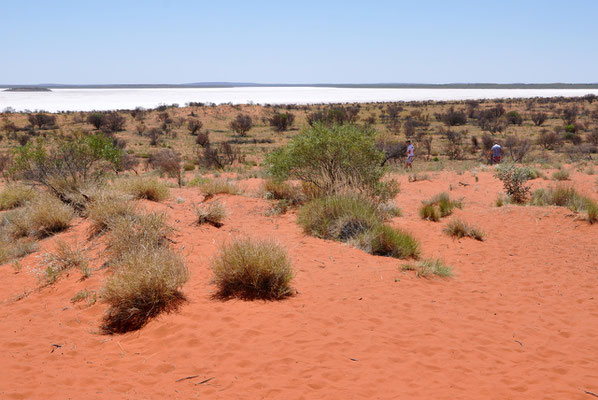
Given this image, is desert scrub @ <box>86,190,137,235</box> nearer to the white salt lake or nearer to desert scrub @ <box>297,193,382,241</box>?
desert scrub @ <box>297,193,382,241</box>

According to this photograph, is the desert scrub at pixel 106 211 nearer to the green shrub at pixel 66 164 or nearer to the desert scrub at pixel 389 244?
the green shrub at pixel 66 164

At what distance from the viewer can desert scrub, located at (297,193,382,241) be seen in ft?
28.8

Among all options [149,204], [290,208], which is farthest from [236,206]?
[149,204]

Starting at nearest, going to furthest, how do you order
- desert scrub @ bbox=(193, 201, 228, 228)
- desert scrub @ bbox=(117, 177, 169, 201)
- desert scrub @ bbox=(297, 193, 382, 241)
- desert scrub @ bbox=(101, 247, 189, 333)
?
desert scrub @ bbox=(101, 247, 189, 333)
desert scrub @ bbox=(297, 193, 382, 241)
desert scrub @ bbox=(193, 201, 228, 228)
desert scrub @ bbox=(117, 177, 169, 201)

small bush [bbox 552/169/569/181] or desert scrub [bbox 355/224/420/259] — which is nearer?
desert scrub [bbox 355/224/420/259]

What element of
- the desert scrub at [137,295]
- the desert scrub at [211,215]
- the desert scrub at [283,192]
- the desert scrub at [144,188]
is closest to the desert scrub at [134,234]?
the desert scrub at [137,295]

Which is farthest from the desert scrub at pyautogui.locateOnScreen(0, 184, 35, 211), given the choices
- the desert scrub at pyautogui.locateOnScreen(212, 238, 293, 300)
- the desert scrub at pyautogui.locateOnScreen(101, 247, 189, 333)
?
the desert scrub at pyautogui.locateOnScreen(212, 238, 293, 300)

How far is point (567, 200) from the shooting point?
11.6 meters

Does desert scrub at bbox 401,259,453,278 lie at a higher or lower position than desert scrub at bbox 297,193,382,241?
lower

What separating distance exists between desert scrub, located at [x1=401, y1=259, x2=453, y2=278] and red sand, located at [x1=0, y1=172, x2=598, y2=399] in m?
0.17

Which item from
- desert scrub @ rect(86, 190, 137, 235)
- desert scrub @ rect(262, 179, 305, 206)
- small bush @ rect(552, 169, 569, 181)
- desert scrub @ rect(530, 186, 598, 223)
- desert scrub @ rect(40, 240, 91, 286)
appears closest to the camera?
desert scrub @ rect(40, 240, 91, 286)

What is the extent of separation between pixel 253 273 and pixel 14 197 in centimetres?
898

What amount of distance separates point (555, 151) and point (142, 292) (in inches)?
1099

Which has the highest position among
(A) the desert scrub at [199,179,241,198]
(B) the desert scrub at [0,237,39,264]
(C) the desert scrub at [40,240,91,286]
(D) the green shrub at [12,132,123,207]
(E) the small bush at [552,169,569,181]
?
(D) the green shrub at [12,132,123,207]
